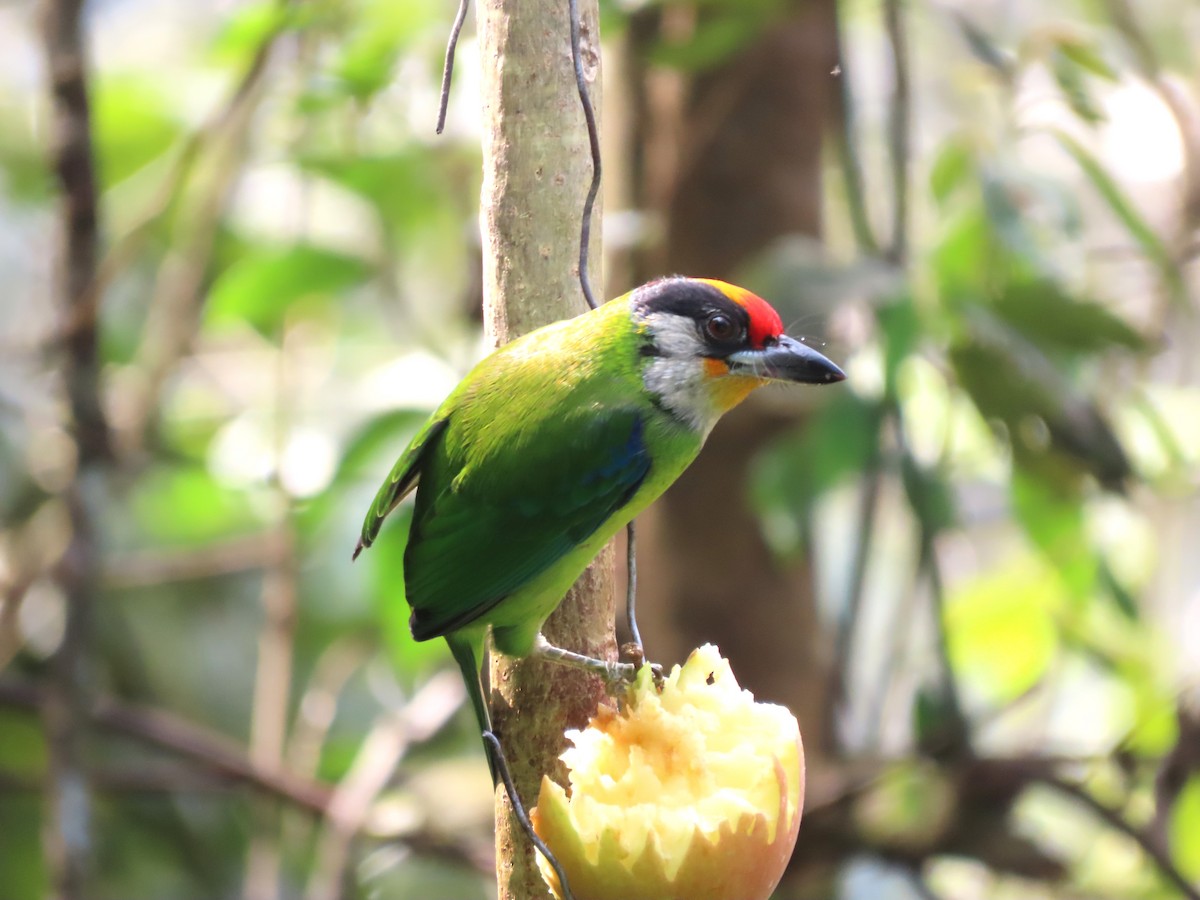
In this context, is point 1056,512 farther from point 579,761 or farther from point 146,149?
point 146,149

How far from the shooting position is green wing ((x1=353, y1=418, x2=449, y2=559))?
1.54m

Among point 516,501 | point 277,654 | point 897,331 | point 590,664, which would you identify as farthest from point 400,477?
point 277,654

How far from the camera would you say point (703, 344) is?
60.1 inches

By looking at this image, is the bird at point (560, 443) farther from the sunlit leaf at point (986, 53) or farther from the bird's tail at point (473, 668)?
the sunlit leaf at point (986, 53)

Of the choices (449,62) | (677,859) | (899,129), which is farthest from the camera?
(899,129)

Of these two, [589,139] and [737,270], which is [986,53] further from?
[589,139]

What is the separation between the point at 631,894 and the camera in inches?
49.5

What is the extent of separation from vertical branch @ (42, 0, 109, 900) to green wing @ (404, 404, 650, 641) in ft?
4.44

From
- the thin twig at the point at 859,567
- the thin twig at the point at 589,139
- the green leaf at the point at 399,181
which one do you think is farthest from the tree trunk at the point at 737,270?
the thin twig at the point at 589,139

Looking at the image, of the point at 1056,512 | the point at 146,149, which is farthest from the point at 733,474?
the point at 146,149

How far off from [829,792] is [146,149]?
7.75 ft

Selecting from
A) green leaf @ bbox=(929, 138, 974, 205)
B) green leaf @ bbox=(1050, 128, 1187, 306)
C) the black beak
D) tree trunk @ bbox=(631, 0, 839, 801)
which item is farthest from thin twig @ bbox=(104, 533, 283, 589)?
green leaf @ bbox=(1050, 128, 1187, 306)

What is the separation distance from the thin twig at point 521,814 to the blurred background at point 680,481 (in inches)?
33.5

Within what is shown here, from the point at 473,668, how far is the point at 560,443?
0.27 metres
